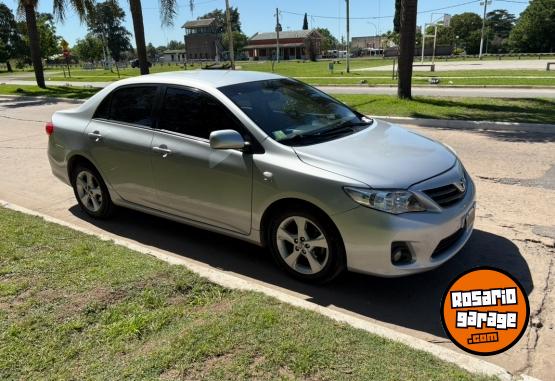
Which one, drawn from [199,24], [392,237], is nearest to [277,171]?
[392,237]

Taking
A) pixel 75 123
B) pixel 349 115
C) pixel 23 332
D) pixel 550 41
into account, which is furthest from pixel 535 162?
pixel 550 41

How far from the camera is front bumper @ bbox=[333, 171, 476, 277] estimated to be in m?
3.42

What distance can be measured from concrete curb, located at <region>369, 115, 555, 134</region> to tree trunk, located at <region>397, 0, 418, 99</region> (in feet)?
10.4

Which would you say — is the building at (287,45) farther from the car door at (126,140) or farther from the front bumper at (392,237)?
the front bumper at (392,237)

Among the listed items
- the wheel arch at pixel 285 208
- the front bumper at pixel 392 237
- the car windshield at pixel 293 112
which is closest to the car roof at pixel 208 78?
the car windshield at pixel 293 112

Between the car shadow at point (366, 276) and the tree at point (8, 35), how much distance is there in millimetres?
82610

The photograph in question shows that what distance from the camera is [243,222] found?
4.18 metres

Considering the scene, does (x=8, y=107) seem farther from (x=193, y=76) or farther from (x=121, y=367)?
(x=121, y=367)

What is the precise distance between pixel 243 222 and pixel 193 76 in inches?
64.8

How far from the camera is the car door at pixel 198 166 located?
4.14 m

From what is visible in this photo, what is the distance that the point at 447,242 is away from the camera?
145 inches

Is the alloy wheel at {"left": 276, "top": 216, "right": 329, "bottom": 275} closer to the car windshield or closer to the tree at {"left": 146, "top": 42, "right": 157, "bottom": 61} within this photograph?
the car windshield

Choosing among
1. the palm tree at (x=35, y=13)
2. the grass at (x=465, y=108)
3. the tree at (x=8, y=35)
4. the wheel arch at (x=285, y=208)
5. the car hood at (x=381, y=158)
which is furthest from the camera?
the tree at (x=8, y=35)

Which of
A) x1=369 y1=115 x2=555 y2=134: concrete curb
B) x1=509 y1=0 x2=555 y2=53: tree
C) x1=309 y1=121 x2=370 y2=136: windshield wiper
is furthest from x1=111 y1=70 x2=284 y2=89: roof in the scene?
x1=509 y1=0 x2=555 y2=53: tree
